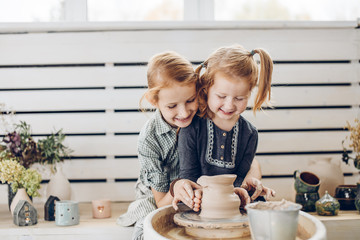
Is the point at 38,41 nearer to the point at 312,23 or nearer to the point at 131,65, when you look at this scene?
the point at 131,65

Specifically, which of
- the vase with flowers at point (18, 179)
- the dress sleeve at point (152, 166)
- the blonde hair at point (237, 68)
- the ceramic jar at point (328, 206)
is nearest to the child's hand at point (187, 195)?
the dress sleeve at point (152, 166)

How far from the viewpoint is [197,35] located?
8.35 feet

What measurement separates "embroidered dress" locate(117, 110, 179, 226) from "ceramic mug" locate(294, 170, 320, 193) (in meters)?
0.71

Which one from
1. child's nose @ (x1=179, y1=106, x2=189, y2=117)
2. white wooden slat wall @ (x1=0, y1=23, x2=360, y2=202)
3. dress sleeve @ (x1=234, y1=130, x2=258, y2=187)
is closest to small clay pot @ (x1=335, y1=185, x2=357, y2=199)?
white wooden slat wall @ (x1=0, y1=23, x2=360, y2=202)

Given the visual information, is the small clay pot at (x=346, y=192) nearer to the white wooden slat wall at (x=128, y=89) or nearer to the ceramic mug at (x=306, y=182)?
the ceramic mug at (x=306, y=182)

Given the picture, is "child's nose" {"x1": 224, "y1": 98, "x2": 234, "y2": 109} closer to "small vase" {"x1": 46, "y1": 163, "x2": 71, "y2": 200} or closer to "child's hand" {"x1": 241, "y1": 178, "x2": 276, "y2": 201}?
"child's hand" {"x1": 241, "y1": 178, "x2": 276, "y2": 201}

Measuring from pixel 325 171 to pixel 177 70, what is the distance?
1170mm

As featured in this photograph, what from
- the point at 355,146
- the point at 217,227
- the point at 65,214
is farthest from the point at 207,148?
the point at 355,146

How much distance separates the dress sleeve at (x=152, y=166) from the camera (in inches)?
77.2

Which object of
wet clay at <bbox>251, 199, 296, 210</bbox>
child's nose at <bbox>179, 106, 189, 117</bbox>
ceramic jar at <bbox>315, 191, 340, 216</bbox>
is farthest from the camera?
ceramic jar at <bbox>315, 191, 340, 216</bbox>

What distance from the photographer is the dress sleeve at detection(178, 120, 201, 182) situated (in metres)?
1.86

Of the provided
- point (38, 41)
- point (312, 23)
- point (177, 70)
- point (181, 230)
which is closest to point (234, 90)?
point (177, 70)

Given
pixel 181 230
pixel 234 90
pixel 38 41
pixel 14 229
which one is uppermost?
pixel 38 41

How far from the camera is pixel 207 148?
188 cm
